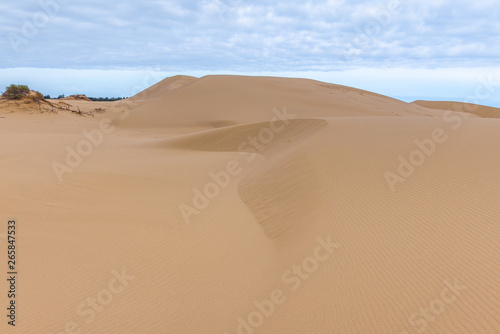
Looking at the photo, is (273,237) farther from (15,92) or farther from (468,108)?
(468,108)

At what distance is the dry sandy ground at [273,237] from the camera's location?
3.02 meters

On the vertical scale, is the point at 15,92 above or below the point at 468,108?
above

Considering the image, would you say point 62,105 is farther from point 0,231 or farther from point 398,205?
point 398,205

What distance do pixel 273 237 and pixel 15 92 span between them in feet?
69.7

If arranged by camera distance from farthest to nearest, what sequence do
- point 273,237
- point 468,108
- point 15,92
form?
1. point 468,108
2. point 15,92
3. point 273,237

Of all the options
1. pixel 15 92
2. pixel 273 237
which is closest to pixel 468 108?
pixel 15 92

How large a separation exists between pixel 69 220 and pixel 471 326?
5.05 meters

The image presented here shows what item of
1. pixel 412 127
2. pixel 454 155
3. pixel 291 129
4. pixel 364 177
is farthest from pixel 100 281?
pixel 291 129

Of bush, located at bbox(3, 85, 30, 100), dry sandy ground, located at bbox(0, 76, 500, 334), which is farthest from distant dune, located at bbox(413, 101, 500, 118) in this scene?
bush, located at bbox(3, 85, 30, 100)

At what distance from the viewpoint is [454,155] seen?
5.79 m

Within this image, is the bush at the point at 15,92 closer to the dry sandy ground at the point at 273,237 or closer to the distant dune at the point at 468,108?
the dry sandy ground at the point at 273,237

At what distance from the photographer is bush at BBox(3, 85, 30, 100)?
19688mm

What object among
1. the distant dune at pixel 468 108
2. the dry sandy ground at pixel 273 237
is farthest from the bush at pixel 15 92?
the distant dune at pixel 468 108

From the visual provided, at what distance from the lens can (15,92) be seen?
1989 cm
